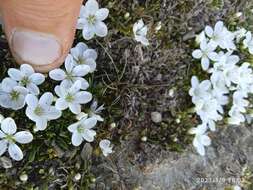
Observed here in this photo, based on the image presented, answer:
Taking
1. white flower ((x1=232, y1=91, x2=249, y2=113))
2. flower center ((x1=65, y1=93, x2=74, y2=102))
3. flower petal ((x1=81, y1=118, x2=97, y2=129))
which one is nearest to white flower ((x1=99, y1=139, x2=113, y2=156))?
flower petal ((x1=81, y1=118, x2=97, y2=129))

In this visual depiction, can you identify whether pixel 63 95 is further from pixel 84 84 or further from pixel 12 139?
pixel 12 139

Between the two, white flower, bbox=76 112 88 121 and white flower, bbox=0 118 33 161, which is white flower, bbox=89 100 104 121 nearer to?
white flower, bbox=76 112 88 121

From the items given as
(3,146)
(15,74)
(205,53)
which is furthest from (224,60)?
(3,146)

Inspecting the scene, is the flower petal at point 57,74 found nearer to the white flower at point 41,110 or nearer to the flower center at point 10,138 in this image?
the white flower at point 41,110

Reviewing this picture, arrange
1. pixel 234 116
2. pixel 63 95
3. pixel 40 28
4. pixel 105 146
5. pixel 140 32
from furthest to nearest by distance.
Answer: pixel 234 116
pixel 140 32
pixel 105 146
pixel 63 95
pixel 40 28

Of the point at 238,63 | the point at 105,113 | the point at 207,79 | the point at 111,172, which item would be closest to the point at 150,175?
the point at 111,172

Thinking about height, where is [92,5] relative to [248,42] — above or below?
above

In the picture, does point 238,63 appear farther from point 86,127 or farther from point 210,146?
point 86,127

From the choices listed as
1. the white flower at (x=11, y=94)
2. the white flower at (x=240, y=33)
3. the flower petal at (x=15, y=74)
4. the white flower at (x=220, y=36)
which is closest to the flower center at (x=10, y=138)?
the white flower at (x=11, y=94)

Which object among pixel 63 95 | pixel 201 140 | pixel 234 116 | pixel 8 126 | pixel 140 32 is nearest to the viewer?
pixel 8 126
